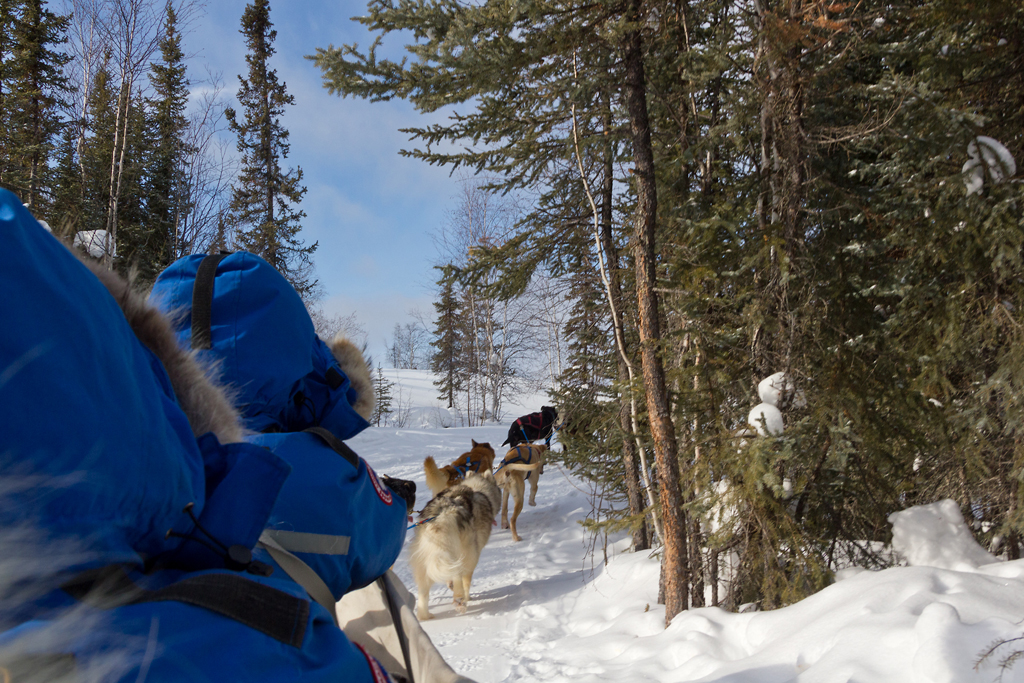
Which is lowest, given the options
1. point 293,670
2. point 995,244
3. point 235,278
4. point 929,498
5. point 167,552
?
point 929,498

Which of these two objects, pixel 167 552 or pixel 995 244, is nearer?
pixel 167 552

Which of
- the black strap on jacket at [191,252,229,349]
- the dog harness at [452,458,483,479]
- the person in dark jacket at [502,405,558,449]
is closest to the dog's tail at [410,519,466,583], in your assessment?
the dog harness at [452,458,483,479]

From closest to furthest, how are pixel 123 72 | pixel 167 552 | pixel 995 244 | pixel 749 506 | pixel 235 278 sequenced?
pixel 167 552 < pixel 235 278 < pixel 995 244 < pixel 749 506 < pixel 123 72

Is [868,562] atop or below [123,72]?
below

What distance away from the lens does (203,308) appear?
1367 millimetres

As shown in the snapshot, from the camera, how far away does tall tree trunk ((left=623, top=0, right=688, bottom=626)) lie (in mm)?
4199

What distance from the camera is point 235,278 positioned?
55.8 inches

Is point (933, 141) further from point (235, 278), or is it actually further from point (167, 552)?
point (167, 552)

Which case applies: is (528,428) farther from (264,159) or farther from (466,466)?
(264,159)

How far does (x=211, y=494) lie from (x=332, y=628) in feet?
0.92

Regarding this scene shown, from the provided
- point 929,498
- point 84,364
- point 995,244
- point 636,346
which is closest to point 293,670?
point 84,364

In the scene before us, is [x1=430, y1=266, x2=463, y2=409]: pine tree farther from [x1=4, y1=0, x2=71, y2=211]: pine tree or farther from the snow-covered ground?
the snow-covered ground

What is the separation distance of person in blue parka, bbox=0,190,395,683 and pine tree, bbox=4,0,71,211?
54.6ft

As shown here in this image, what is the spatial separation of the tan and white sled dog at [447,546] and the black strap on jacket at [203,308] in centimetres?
429
